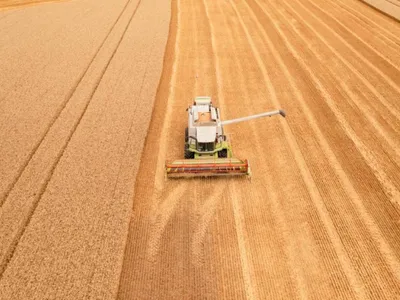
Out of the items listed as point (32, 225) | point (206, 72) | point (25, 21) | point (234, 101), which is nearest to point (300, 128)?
point (234, 101)

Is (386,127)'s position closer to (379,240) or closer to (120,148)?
(379,240)

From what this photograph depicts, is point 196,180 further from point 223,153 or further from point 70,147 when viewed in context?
point 70,147

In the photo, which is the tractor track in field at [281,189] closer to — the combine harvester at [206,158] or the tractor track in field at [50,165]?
the combine harvester at [206,158]

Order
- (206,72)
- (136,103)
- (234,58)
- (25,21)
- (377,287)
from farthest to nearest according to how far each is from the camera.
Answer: (25,21) → (234,58) → (206,72) → (136,103) → (377,287)

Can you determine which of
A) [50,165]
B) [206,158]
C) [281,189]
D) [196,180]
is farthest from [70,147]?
[281,189]

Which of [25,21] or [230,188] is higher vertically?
[25,21]
